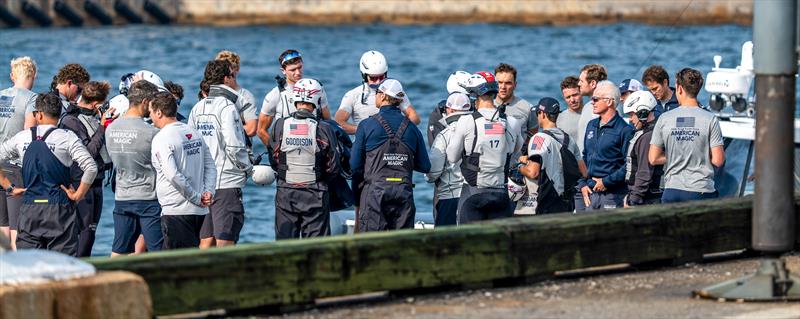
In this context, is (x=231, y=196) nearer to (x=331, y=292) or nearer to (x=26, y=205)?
(x=26, y=205)

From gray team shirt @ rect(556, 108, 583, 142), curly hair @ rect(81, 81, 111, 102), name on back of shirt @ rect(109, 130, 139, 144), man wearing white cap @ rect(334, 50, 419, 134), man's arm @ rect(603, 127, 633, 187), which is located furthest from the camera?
gray team shirt @ rect(556, 108, 583, 142)

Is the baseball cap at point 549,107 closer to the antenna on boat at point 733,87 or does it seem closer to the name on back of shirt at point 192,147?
the name on back of shirt at point 192,147

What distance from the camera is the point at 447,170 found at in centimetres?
1500

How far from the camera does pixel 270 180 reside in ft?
48.5

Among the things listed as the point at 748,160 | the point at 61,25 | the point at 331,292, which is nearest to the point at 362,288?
the point at 331,292

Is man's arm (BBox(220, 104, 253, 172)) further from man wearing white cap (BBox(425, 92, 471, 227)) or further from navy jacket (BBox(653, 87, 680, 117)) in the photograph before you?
navy jacket (BBox(653, 87, 680, 117))

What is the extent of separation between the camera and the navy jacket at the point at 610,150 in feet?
49.8

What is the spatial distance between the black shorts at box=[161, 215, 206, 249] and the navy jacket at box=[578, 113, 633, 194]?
3463 millimetres

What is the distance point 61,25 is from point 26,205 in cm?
7528

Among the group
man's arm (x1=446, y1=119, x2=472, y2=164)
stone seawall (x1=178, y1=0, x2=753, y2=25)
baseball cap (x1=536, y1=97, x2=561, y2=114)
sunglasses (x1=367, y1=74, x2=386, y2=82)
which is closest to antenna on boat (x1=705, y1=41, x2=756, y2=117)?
baseball cap (x1=536, y1=97, x2=561, y2=114)

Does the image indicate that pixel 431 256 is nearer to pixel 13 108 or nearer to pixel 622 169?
pixel 622 169

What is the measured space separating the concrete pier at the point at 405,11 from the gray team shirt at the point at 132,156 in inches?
3002

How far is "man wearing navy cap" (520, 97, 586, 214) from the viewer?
14.8 meters

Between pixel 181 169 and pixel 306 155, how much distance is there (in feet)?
4.11
